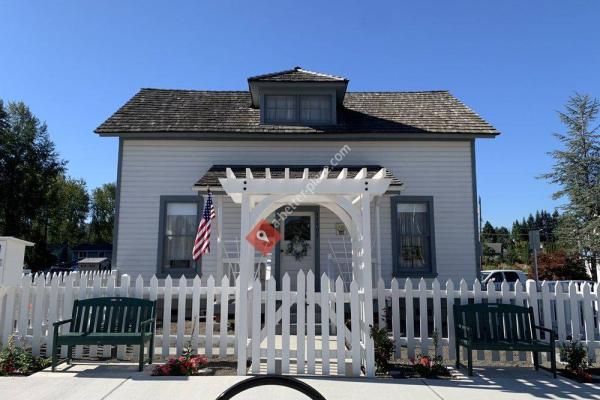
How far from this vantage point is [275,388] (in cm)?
509

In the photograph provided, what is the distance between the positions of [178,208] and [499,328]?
870 cm

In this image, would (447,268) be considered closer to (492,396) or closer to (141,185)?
(492,396)

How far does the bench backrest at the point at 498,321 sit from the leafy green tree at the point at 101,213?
220ft

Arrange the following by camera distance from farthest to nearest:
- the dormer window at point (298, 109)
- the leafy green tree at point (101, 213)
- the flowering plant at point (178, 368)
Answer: the leafy green tree at point (101, 213), the dormer window at point (298, 109), the flowering plant at point (178, 368)

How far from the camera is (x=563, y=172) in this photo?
1023 inches

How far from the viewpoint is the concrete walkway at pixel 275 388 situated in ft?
15.6

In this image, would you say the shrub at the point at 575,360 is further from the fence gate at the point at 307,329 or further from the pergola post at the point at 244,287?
the pergola post at the point at 244,287

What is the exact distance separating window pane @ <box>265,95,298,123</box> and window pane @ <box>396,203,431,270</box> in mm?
4074

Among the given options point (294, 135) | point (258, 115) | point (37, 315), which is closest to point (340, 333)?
point (37, 315)

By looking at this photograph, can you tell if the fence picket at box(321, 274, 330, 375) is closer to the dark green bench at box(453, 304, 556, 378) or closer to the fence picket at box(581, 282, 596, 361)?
the dark green bench at box(453, 304, 556, 378)

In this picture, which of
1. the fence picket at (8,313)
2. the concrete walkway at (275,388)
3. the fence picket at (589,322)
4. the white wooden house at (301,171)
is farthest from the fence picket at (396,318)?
the fence picket at (8,313)

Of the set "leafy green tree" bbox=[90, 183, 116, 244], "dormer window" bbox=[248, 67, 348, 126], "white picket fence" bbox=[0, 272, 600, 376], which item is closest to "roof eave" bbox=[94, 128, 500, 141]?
"dormer window" bbox=[248, 67, 348, 126]

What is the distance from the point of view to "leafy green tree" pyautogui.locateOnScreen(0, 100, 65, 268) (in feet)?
102

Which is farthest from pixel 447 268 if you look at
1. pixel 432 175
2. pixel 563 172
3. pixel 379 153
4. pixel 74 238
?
pixel 74 238
